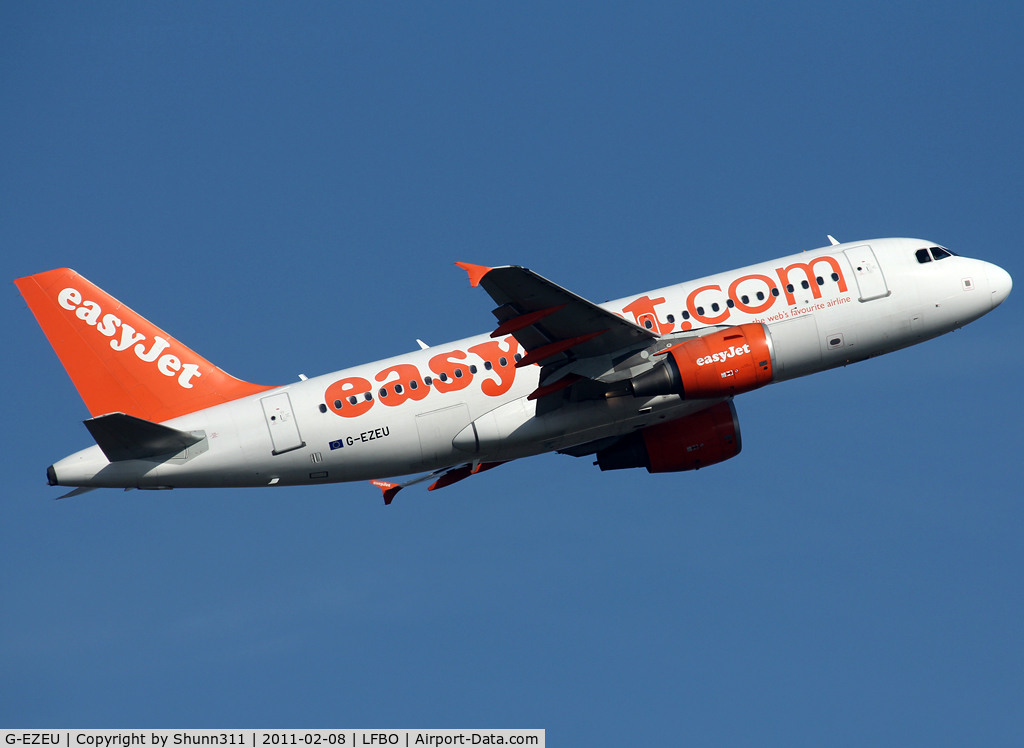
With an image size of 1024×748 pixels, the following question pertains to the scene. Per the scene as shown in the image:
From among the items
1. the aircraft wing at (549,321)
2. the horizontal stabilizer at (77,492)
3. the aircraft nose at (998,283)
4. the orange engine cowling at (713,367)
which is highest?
the aircraft nose at (998,283)

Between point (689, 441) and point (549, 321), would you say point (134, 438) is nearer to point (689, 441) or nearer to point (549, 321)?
point (549, 321)

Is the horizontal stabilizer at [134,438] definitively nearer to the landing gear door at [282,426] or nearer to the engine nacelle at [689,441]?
the landing gear door at [282,426]

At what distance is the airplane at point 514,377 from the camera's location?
1480 inches

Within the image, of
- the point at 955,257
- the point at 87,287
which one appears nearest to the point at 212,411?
the point at 87,287

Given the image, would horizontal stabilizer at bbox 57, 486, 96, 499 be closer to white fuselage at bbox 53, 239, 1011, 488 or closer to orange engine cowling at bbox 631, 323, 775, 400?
white fuselage at bbox 53, 239, 1011, 488

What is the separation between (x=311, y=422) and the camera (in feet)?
128

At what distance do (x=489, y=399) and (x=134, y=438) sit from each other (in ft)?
38.3

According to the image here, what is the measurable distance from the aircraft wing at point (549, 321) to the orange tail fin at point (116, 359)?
10192 millimetres

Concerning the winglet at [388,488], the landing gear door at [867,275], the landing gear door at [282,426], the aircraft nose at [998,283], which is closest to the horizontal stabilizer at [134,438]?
the landing gear door at [282,426]

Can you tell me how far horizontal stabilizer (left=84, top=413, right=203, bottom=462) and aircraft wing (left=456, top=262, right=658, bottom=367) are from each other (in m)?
11.3

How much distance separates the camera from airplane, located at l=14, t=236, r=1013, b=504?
123ft

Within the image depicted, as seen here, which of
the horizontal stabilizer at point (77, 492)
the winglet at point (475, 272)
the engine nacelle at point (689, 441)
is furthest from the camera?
the engine nacelle at point (689, 441)

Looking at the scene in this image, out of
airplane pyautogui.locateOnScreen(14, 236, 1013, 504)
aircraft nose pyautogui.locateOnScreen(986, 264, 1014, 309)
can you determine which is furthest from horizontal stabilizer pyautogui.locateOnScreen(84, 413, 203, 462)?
aircraft nose pyautogui.locateOnScreen(986, 264, 1014, 309)

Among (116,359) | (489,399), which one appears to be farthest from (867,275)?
(116,359)
